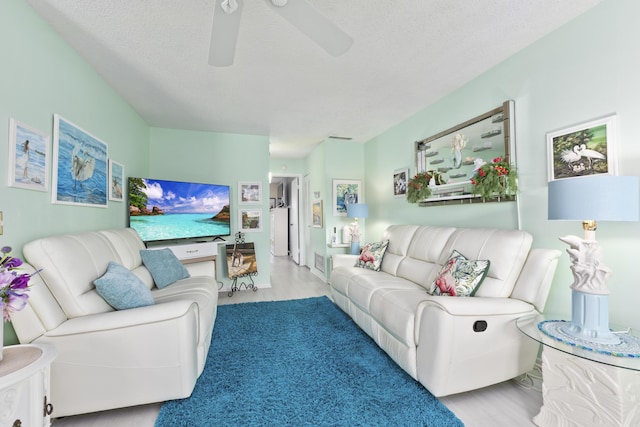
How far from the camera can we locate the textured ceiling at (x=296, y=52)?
1.72 meters

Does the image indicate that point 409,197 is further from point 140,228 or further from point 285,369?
point 140,228

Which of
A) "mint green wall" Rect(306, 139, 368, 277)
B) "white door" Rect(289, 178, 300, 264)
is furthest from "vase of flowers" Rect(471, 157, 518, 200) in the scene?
"white door" Rect(289, 178, 300, 264)

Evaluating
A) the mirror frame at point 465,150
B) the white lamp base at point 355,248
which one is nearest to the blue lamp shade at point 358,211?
the white lamp base at point 355,248

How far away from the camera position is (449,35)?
198 cm

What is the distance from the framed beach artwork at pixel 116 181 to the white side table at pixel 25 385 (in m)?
1.84

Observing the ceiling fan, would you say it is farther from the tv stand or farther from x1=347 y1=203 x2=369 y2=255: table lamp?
x1=347 y1=203 x2=369 y2=255: table lamp

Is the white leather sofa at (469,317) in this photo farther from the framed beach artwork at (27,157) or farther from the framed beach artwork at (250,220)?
the framed beach artwork at (27,157)

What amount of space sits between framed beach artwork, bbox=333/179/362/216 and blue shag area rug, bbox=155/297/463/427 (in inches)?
89.3

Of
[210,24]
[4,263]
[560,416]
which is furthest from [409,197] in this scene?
[4,263]

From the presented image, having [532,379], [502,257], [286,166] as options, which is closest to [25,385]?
[502,257]

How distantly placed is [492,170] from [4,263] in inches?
121

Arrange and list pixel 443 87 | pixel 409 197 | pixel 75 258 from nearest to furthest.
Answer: pixel 75 258 → pixel 443 87 → pixel 409 197

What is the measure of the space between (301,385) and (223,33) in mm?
2299

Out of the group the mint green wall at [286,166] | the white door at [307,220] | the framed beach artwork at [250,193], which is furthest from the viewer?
the mint green wall at [286,166]
